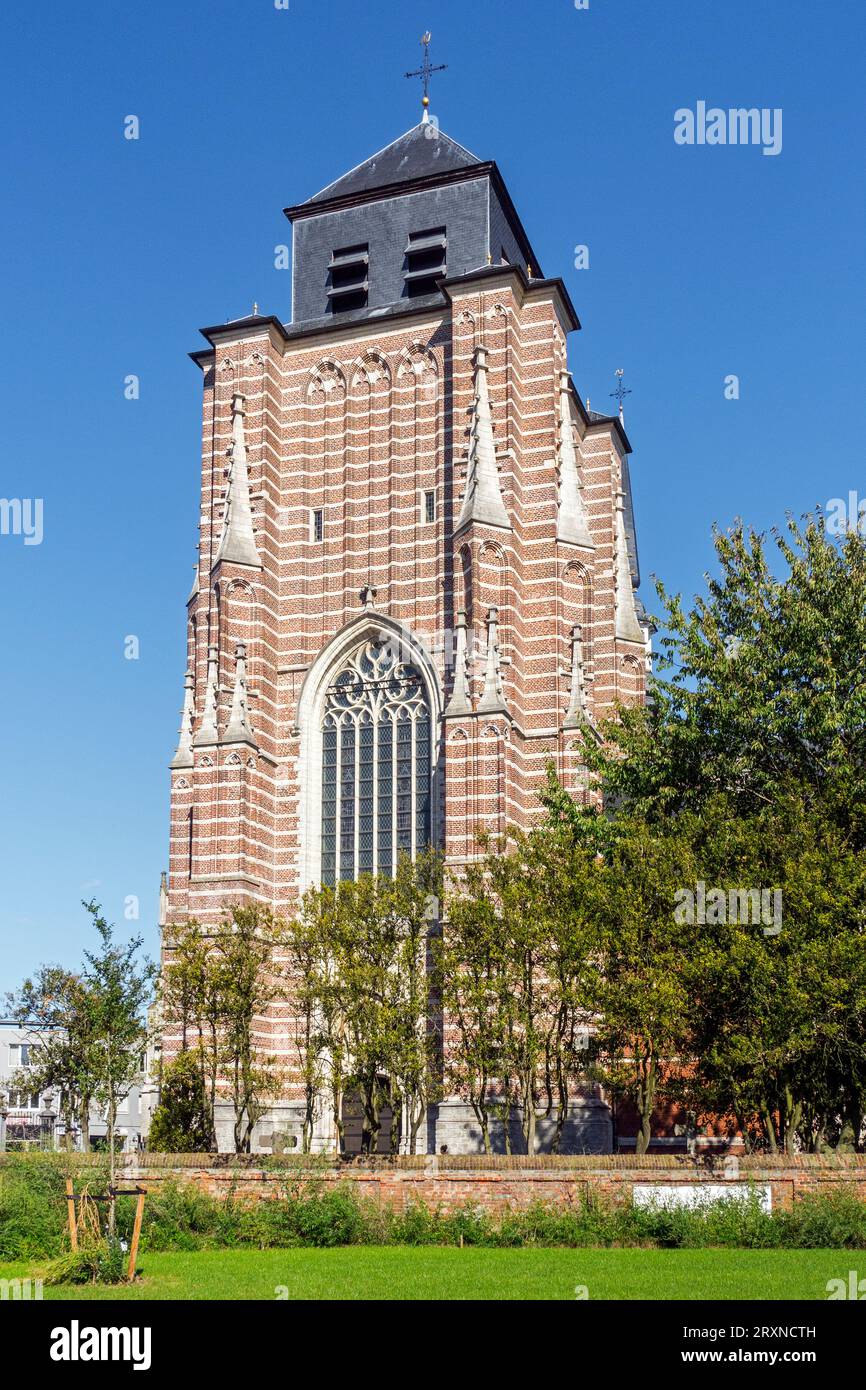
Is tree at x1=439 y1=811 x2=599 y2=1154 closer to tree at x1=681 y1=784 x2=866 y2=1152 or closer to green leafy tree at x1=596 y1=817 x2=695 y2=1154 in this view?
green leafy tree at x1=596 y1=817 x2=695 y2=1154

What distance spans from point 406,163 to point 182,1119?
31316mm

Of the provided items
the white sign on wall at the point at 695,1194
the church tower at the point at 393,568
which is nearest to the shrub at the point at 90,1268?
the white sign on wall at the point at 695,1194

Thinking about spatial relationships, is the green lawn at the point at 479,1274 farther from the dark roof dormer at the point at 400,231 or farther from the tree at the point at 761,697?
the dark roof dormer at the point at 400,231

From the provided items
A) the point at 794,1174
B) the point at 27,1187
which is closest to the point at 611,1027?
the point at 794,1174

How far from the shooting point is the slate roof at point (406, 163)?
1870 inches

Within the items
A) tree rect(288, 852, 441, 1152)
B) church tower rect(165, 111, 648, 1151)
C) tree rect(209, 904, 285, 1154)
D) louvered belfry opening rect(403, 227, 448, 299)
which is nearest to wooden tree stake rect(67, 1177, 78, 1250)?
tree rect(288, 852, 441, 1152)

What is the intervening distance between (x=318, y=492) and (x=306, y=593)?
334cm

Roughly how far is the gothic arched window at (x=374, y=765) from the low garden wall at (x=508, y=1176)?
15.8 metres

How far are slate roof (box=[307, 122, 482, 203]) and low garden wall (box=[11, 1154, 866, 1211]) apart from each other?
33266 millimetres

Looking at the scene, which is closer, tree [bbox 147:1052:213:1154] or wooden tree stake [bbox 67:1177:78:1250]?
wooden tree stake [bbox 67:1177:78:1250]

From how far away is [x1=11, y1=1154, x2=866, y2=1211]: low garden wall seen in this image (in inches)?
894

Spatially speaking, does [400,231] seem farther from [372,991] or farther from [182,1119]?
[182,1119]

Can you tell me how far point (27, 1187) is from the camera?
75.3 feet

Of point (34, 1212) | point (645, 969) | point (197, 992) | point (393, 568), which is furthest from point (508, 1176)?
point (393, 568)
